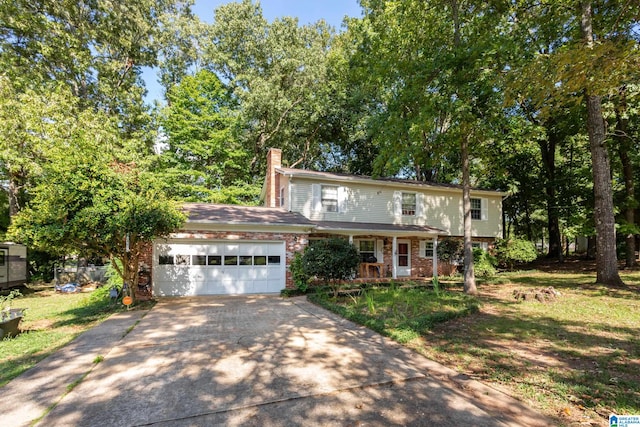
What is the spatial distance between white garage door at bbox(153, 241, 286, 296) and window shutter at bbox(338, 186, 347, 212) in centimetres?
454

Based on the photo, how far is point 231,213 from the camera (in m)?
12.8

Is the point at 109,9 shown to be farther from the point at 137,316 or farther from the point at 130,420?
the point at 130,420

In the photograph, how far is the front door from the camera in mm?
16750

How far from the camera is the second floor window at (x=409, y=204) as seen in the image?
17330mm

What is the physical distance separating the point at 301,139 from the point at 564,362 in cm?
2337

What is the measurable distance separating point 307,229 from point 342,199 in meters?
3.86

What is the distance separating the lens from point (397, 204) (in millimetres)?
17062

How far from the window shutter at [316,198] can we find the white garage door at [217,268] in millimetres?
3448

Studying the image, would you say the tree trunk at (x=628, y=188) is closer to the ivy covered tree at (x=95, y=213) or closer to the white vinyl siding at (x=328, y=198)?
the white vinyl siding at (x=328, y=198)

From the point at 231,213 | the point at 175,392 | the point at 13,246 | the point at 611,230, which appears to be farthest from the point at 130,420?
the point at 13,246

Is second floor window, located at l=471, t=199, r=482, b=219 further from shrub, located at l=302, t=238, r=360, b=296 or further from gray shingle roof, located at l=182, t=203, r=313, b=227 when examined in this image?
shrub, located at l=302, t=238, r=360, b=296

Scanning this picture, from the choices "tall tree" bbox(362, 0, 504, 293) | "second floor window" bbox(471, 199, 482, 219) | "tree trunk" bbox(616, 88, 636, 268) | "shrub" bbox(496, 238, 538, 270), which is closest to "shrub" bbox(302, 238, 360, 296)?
"tall tree" bbox(362, 0, 504, 293)

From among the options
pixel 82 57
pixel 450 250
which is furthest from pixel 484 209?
pixel 82 57

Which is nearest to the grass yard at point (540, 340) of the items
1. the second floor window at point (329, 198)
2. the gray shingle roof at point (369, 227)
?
the gray shingle roof at point (369, 227)
